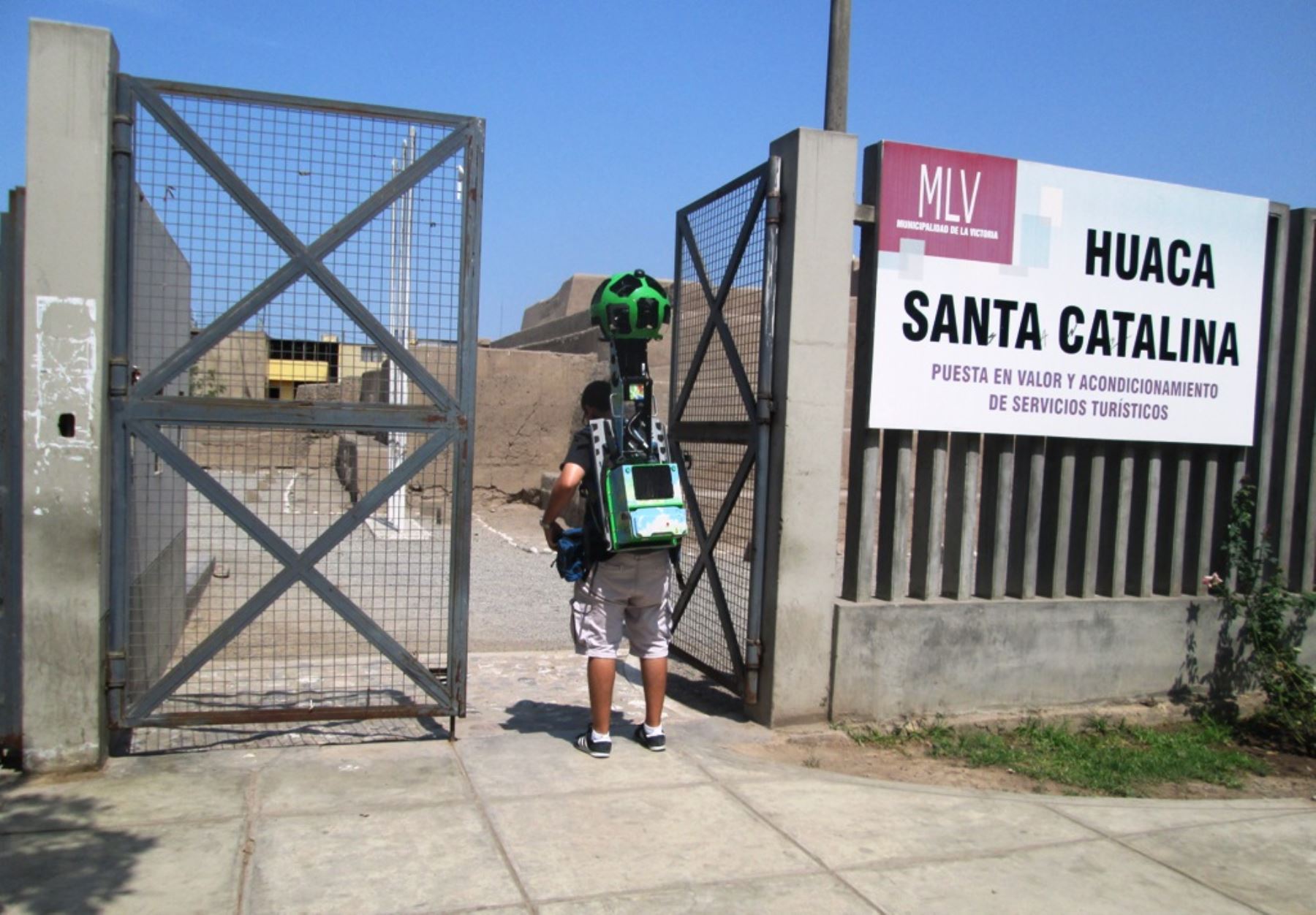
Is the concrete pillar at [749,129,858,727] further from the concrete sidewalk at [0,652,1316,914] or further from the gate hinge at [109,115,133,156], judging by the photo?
the gate hinge at [109,115,133,156]

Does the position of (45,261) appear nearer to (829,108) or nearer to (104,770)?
(104,770)

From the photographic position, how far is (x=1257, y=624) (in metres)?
6.75

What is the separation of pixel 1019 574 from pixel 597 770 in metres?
2.89

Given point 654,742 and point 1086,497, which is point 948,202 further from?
point 654,742

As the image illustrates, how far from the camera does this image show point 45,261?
4.49 meters

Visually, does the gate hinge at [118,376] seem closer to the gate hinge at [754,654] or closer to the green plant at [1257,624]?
the gate hinge at [754,654]

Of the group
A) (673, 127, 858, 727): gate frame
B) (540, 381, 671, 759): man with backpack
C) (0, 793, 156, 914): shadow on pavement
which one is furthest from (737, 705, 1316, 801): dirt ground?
(0, 793, 156, 914): shadow on pavement

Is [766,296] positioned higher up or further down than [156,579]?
higher up

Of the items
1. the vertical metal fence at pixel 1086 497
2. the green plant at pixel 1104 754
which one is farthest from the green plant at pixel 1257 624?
the green plant at pixel 1104 754

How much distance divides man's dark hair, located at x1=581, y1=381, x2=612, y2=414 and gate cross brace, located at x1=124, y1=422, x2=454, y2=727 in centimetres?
67

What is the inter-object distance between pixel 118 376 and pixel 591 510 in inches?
83.7

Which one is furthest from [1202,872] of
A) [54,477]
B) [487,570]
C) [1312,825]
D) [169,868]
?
[487,570]

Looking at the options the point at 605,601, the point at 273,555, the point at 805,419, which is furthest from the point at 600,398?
the point at 273,555

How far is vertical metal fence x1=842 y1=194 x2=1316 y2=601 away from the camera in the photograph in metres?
6.02
